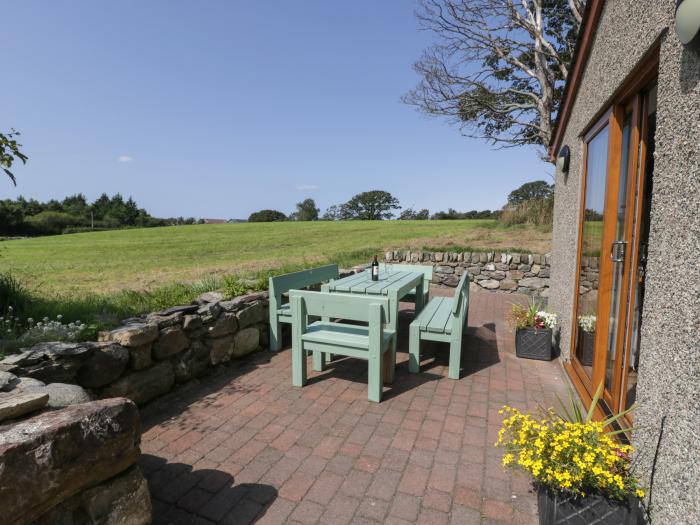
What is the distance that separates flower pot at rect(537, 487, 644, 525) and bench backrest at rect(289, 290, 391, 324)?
6.59 feet

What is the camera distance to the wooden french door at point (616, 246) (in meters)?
2.65

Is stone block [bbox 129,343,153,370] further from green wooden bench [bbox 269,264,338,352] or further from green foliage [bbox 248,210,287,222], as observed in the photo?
green foliage [bbox 248,210,287,222]

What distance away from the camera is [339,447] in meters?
2.94

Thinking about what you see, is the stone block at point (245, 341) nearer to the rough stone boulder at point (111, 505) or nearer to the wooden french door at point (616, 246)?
the rough stone boulder at point (111, 505)

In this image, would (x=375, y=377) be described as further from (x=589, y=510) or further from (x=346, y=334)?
(x=589, y=510)

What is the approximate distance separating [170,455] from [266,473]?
0.82m

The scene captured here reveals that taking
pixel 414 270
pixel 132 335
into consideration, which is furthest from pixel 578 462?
pixel 414 270

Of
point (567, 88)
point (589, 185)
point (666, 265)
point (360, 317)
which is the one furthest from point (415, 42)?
point (666, 265)

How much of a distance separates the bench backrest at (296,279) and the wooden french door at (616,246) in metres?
3.62

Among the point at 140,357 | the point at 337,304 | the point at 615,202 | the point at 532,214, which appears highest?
the point at 532,214

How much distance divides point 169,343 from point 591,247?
14.2ft

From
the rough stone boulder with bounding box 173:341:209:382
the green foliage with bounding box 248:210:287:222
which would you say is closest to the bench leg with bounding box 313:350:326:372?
the rough stone boulder with bounding box 173:341:209:382

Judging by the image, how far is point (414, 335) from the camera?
4.29 m

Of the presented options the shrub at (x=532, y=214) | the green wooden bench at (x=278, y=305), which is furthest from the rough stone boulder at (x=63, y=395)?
the shrub at (x=532, y=214)
